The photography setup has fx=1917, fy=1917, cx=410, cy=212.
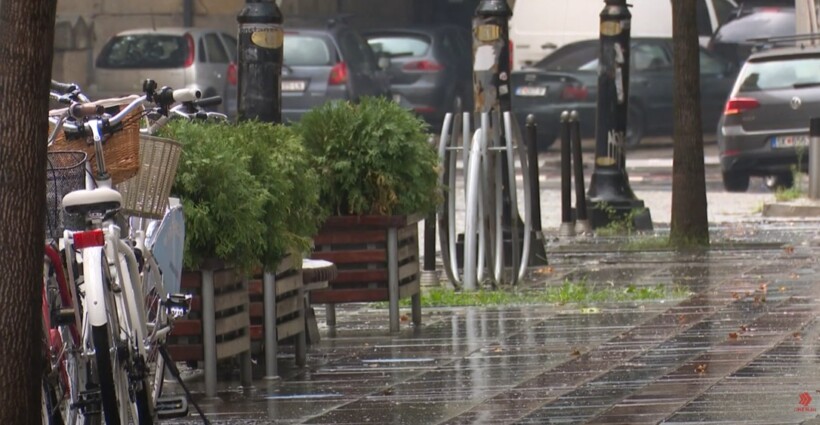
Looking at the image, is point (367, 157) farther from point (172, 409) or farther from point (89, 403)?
point (89, 403)

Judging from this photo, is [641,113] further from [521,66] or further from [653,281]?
[653,281]

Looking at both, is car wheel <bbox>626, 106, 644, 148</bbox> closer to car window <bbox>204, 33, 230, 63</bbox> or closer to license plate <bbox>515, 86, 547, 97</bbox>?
license plate <bbox>515, 86, 547, 97</bbox>

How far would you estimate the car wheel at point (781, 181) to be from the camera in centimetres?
2038

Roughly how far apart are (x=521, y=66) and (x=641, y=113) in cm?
355

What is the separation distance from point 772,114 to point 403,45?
9.83 m

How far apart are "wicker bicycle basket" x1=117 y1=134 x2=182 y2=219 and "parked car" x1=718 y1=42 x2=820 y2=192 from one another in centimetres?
1355

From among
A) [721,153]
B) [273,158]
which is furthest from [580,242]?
[273,158]

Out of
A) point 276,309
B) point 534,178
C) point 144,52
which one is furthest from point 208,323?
point 144,52

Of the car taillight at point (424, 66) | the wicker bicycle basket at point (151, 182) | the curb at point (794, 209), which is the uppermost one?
the car taillight at point (424, 66)

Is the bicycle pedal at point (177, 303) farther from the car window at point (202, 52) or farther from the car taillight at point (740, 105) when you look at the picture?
the car window at point (202, 52)

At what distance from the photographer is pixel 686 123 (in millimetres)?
14328

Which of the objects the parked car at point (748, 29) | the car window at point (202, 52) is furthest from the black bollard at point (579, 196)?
the parked car at point (748, 29)

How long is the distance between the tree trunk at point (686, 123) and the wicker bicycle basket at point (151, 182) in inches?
306

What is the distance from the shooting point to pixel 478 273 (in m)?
11.8
